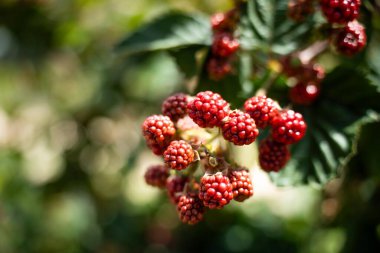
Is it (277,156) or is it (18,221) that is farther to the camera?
(18,221)

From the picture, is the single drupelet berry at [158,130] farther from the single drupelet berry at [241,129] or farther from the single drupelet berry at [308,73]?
the single drupelet berry at [308,73]

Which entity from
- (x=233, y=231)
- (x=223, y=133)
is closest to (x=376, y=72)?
(x=223, y=133)

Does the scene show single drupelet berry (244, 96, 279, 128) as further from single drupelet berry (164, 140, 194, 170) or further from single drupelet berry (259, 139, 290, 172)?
single drupelet berry (164, 140, 194, 170)

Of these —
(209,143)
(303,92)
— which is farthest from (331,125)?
(209,143)

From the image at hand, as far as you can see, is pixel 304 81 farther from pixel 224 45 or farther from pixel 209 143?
pixel 209 143

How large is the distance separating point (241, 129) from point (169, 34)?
78cm

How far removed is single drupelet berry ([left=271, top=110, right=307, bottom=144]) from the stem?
451mm

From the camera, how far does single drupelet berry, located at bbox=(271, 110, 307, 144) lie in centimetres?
155

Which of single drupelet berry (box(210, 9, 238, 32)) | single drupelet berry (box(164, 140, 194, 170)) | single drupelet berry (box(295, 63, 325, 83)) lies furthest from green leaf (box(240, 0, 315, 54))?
single drupelet berry (box(164, 140, 194, 170))

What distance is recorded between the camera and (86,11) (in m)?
4.02

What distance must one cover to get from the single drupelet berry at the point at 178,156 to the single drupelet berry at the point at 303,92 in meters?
0.60

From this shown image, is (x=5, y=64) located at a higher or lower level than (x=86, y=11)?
lower

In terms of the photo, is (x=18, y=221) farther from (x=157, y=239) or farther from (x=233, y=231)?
(x=233, y=231)

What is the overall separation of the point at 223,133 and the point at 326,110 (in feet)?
2.07
